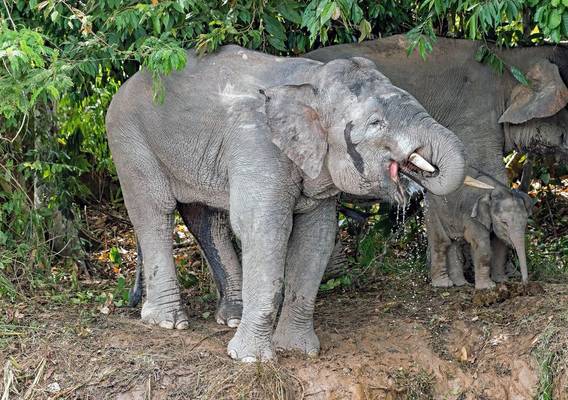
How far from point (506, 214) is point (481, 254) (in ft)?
1.34

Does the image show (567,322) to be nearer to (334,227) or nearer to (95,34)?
(334,227)

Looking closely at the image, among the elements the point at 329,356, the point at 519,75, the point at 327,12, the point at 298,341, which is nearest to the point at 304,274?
the point at 298,341

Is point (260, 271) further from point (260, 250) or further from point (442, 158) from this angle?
point (442, 158)

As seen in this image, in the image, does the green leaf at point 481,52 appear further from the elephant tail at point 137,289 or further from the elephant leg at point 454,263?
the elephant tail at point 137,289

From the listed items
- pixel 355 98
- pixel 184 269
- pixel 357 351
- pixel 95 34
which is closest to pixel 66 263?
pixel 184 269

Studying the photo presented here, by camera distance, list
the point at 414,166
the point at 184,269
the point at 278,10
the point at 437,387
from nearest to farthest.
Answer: the point at 414,166, the point at 437,387, the point at 278,10, the point at 184,269

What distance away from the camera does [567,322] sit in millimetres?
8438

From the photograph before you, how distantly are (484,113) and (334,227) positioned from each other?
6.74 feet

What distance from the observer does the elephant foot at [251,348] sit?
791 cm

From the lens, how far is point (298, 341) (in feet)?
26.9

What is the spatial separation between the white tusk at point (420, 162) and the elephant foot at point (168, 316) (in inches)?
89.8

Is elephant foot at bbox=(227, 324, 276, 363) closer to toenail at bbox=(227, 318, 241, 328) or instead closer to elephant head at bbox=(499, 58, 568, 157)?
toenail at bbox=(227, 318, 241, 328)

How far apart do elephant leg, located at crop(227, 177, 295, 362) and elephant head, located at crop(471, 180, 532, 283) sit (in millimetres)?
1904

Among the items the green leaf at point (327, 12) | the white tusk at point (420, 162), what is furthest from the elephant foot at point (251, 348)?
the green leaf at point (327, 12)
